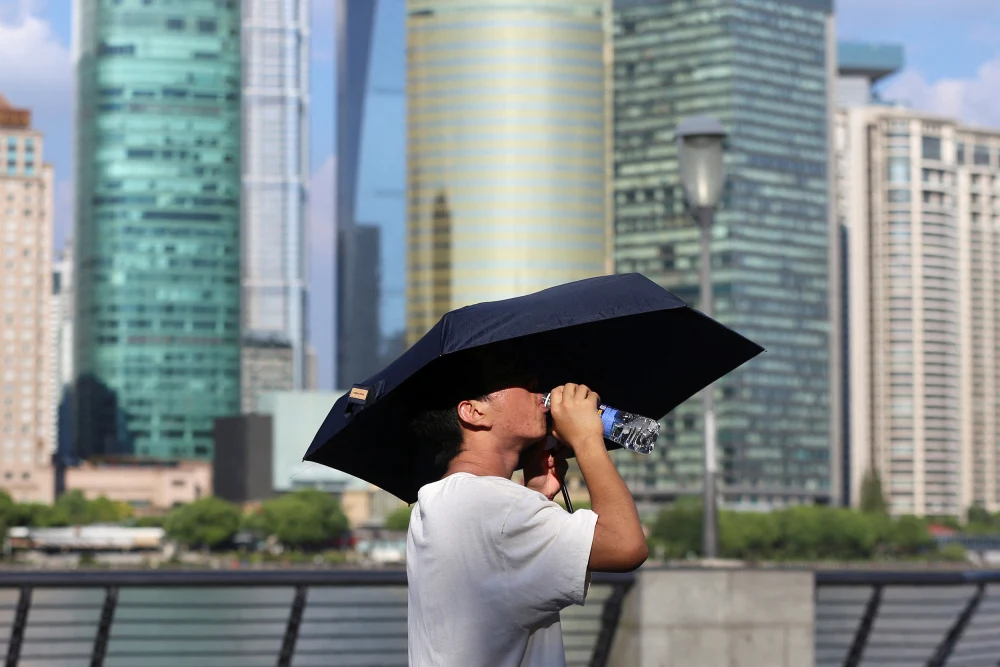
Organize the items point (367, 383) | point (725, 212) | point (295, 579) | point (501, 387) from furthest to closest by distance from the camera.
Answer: point (725, 212)
point (295, 579)
point (367, 383)
point (501, 387)

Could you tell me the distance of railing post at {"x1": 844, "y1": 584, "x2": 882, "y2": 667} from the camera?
30.3 feet

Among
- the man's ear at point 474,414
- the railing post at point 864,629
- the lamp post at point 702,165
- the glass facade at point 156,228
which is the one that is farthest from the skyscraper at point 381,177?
the man's ear at point 474,414

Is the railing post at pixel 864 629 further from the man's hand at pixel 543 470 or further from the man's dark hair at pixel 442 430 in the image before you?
the man's dark hair at pixel 442 430

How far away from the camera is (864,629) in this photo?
9.45 metres

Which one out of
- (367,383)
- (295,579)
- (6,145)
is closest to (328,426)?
(367,383)

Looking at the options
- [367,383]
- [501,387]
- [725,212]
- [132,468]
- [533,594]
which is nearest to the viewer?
[533,594]

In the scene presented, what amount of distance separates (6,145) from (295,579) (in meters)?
183

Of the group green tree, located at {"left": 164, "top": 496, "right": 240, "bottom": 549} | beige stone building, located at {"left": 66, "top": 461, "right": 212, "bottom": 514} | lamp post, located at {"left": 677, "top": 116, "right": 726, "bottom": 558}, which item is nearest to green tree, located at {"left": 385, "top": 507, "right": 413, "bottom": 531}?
green tree, located at {"left": 164, "top": 496, "right": 240, "bottom": 549}

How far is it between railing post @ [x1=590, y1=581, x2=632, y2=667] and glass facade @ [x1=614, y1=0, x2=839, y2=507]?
159505 mm

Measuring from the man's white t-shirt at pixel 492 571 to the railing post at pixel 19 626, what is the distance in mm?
4800

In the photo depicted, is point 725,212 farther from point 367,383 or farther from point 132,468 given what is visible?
point 367,383

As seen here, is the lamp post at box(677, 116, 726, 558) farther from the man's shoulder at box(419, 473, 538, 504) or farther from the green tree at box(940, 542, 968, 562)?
the green tree at box(940, 542, 968, 562)

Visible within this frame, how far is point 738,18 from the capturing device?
173625 mm

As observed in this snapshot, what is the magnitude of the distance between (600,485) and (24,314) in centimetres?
18387
